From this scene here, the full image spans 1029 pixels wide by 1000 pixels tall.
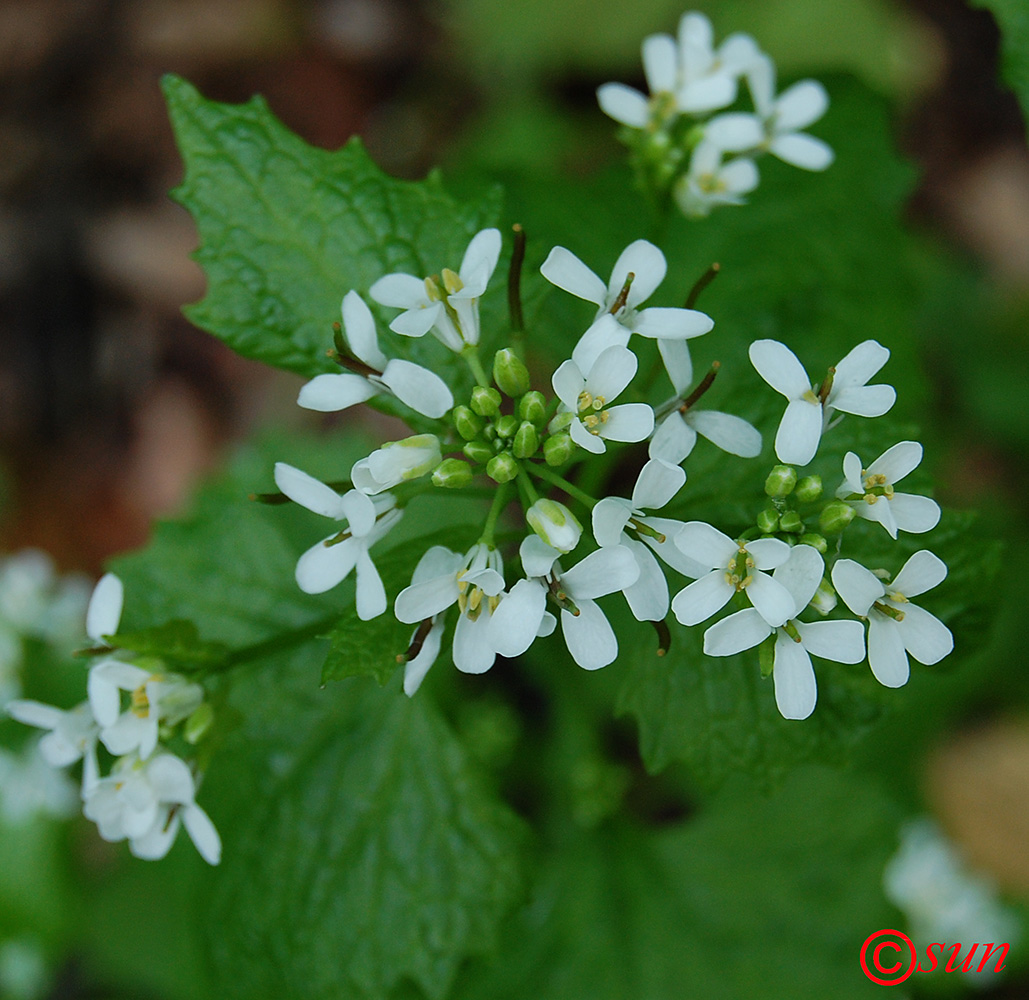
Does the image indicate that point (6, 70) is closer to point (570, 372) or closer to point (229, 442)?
point (229, 442)

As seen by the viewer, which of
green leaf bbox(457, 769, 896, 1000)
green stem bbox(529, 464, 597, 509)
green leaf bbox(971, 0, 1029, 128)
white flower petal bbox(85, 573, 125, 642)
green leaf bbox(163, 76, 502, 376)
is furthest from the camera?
→ green leaf bbox(457, 769, 896, 1000)

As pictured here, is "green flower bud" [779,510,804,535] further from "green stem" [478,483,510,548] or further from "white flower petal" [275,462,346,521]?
"white flower petal" [275,462,346,521]

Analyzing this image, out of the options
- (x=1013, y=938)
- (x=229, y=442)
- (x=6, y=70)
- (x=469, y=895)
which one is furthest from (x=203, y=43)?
(x=1013, y=938)

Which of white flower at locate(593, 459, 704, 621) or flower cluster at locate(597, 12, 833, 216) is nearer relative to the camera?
white flower at locate(593, 459, 704, 621)

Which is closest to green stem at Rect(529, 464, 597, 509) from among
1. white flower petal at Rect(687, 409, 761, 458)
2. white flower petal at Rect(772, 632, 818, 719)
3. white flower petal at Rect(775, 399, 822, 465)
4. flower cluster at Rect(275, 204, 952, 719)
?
flower cluster at Rect(275, 204, 952, 719)

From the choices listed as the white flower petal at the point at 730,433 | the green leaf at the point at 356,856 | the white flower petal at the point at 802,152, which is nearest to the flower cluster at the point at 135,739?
the green leaf at the point at 356,856

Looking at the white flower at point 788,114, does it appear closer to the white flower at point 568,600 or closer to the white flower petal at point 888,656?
the white flower petal at point 888,656
